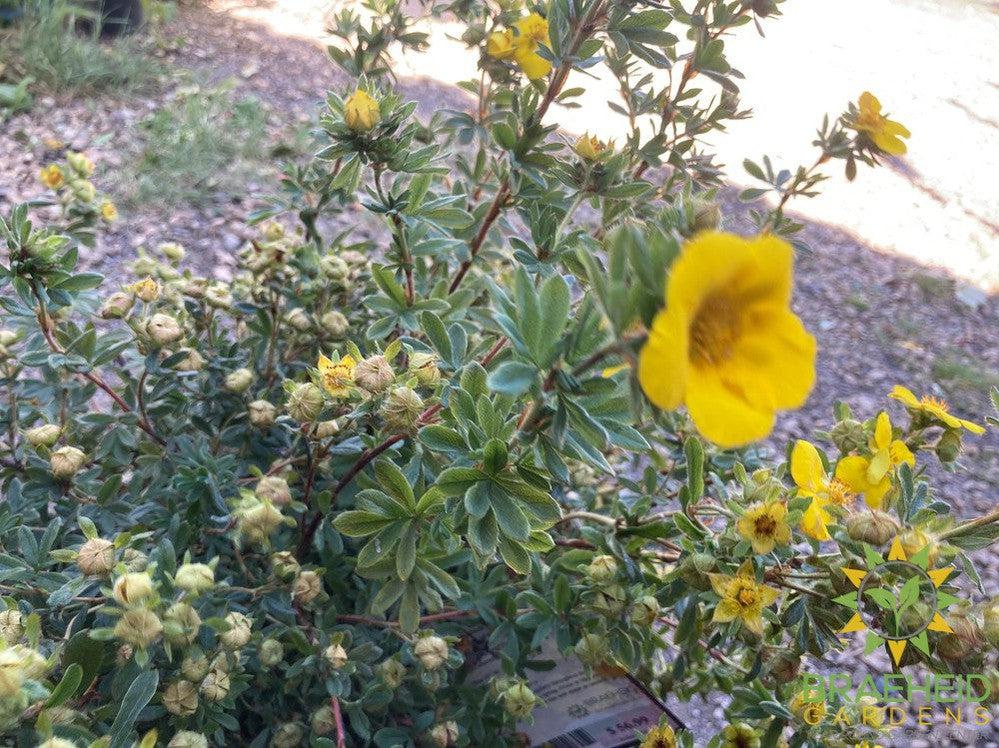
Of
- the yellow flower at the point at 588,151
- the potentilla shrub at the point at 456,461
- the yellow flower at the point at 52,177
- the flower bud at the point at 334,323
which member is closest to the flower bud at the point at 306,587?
the potentilla shrub at the point at 456,461

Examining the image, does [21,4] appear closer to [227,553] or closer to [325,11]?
[325,11]

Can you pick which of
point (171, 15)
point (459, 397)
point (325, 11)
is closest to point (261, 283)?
point (459, 397)

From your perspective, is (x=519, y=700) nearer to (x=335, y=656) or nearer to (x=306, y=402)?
(x=335, y=656)

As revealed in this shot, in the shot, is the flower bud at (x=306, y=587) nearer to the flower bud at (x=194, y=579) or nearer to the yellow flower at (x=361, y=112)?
the flower bud at (x=194, y=579)

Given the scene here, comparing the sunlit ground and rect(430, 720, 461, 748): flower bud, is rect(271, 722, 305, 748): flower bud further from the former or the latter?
the sunlit ground

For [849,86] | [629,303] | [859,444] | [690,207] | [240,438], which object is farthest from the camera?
[849,86]

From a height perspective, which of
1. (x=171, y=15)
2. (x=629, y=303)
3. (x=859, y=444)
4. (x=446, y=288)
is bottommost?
(x=171, y=15)

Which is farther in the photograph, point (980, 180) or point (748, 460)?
point (980, 180)
